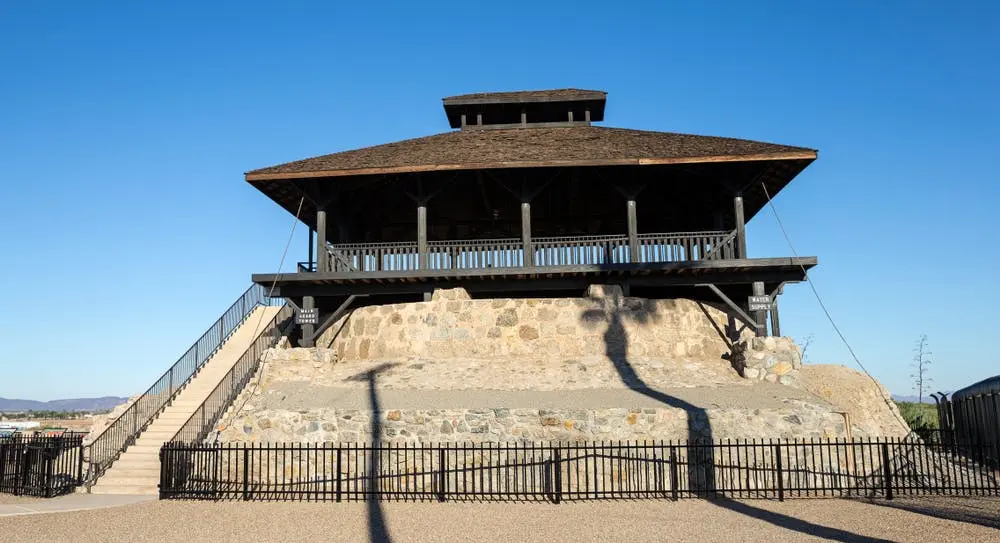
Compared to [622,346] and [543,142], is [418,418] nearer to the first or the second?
[622,346]

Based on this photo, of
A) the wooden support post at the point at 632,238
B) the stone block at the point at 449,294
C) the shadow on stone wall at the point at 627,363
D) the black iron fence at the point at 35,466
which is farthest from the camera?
the stone block at the point at 449,294

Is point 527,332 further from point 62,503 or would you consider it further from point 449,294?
point 62,503

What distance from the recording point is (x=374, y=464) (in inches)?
594

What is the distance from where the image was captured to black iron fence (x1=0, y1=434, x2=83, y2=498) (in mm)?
14797

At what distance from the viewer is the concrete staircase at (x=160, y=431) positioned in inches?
609

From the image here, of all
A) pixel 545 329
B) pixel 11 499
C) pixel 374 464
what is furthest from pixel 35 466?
pixel 545 329

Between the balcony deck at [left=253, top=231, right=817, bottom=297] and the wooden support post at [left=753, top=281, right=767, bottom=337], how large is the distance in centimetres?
17

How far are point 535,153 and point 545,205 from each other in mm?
4369

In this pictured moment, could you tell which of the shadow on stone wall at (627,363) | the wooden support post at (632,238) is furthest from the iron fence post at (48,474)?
the wooden support post at (632,238)

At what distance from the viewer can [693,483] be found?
15.3 meters

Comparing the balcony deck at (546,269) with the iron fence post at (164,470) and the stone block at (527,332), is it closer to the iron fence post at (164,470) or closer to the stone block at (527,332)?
the stone block at (527,332)

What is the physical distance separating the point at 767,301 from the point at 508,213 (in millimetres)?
9853

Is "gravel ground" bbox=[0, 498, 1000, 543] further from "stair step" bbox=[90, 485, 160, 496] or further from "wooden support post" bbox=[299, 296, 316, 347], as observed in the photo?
"wooden support post" bbox=[299, 296, 316, 347]

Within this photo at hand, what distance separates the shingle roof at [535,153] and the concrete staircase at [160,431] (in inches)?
213
